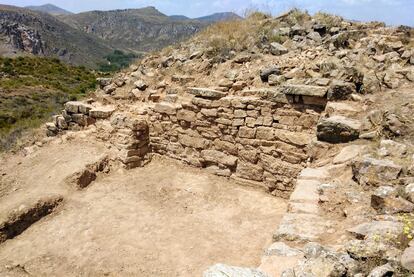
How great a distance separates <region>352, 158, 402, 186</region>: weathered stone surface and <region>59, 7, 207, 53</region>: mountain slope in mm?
103916

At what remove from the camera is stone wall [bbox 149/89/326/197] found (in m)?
6.89

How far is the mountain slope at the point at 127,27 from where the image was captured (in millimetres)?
111938

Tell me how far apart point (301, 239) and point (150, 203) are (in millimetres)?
3933

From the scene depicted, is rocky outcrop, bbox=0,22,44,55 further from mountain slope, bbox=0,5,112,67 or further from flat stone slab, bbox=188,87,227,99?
flat stone slab, bbox=188,87,227,99

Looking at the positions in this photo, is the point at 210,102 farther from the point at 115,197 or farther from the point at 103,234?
the point at 103,234

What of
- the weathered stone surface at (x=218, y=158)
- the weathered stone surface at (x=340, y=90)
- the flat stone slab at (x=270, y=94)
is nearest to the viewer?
the weathered stone surface at (x=340, y=90)

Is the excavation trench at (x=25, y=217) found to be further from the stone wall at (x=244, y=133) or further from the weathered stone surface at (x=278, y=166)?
the weathered stone surface at (x=278, y=166)

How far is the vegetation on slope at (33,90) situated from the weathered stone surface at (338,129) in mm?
9144

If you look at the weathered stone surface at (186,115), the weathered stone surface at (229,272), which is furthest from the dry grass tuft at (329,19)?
the weathered stone surface at (229,272)

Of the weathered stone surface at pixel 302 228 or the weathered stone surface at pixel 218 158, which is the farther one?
the weathered stone surface at pixel 218 158

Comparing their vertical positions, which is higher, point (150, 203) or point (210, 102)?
point (210, 102)

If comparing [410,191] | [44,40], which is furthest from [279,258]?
[44,40]

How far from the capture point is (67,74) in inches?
1256

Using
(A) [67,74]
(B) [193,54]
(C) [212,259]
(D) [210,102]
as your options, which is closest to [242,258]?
(C) [212,259]
